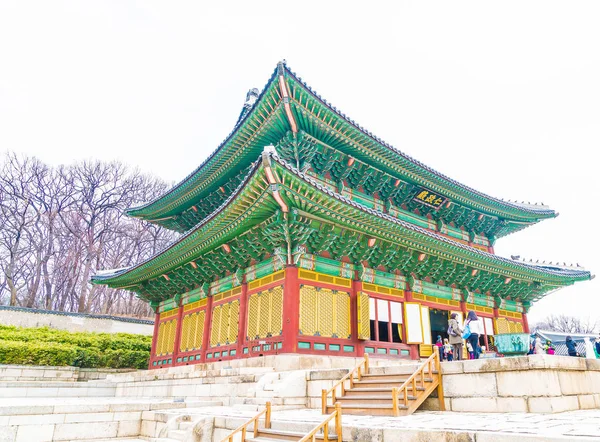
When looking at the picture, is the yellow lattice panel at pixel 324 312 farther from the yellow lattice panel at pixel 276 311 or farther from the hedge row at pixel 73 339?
the hedge row at pixel 73 339

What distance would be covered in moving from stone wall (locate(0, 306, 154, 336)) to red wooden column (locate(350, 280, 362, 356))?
22.5 metres

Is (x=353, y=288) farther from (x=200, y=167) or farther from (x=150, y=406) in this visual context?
(x=200, y=167)

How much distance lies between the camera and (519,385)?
22.0 ft

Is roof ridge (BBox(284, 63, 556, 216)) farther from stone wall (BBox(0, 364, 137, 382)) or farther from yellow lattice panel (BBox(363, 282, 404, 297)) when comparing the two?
stone wall (BBox(0, 364, 137, 382))

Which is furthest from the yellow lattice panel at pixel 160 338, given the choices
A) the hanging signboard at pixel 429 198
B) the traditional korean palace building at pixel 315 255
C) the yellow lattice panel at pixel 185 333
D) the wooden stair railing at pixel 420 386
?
the wooden stair railing at pixel 420 386

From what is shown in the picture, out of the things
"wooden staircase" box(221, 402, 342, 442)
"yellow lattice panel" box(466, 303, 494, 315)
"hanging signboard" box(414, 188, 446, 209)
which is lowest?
"wooden staircase" box(221, 402, 342, 442)

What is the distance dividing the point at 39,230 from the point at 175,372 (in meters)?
32.2

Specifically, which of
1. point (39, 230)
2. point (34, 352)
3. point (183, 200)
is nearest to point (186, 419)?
point (183, 200)

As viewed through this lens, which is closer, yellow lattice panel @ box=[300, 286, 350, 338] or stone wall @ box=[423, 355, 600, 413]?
stone wall @ box=[423, 355, 600, 413]

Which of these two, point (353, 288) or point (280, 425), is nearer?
point (280, 425)

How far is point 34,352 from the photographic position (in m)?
20.3

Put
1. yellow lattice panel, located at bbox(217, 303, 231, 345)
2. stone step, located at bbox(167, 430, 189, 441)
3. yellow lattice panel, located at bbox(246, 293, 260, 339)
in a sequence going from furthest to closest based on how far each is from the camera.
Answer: yellow lattice panel, located at bbox(217, 303, 231, 345) < yellow lattice panel, located at bbox(246, 293, 260, 339) < stone step, located at bbox(167, 430, 189, 441)

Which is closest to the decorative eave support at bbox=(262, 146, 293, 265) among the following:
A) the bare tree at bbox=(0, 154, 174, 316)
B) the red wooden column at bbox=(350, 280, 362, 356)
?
the red wooden column at bbox=(350, 280, 362, 356)

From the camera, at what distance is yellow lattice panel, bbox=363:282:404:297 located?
51.0 feet
